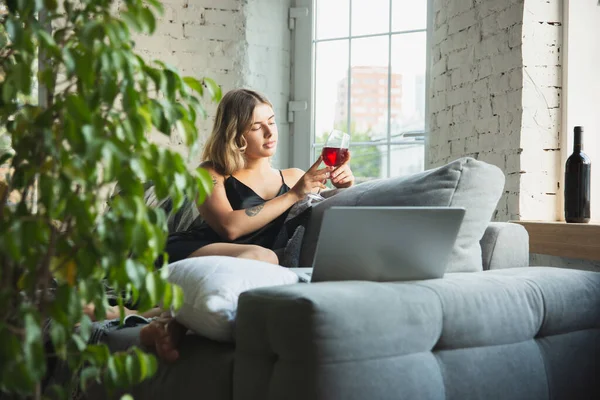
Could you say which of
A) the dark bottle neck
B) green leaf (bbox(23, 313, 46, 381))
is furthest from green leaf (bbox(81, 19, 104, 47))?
the dark bottle neck

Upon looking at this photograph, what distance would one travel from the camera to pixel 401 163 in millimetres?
4047

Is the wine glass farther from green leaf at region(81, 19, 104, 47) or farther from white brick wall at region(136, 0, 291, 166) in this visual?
white brick wall at region(136, 0, 291, 166)

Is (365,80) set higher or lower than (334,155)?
higher

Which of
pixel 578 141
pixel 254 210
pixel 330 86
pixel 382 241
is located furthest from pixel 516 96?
pixel 382 241

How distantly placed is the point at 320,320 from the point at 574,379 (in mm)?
799

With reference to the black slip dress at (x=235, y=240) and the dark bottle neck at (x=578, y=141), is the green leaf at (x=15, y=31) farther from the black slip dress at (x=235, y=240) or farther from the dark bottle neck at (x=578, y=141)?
the dark bottle neck at (x=578, y=141)

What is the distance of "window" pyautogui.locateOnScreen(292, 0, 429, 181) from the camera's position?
3.99 m

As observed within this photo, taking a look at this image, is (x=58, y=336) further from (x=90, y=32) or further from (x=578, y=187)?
(x=578, y=187)

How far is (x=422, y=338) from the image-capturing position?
5.04ft

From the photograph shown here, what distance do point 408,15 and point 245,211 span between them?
6.19 ft

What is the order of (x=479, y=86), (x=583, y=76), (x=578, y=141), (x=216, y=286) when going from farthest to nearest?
(x=479, y=86)
(x=583, y=76)
(x=578, y=141)
(x=216, y=286)

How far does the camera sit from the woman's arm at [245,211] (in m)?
2.50

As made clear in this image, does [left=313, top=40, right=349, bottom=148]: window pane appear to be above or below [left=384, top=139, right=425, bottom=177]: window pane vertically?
above

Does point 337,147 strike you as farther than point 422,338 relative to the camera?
Yes
